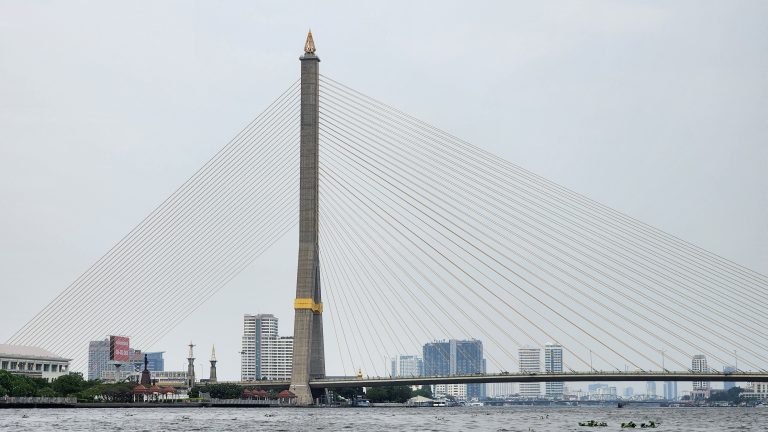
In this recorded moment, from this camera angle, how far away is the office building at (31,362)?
584 ft

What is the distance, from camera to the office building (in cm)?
17804

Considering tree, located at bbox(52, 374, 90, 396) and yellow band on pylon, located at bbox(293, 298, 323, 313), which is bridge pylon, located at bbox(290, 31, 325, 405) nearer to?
yellow band on pylon, located at bbox(293, 298, 323, 313)

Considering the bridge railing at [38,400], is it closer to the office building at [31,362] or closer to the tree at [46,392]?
the tree at [46,392]

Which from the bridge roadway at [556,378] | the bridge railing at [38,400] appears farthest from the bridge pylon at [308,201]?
the bridge railing at [38,400]

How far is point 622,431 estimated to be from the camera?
301 ft

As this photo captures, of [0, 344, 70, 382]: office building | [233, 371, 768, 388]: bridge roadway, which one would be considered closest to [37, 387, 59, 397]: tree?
[0, 344, 70, 382]: office building

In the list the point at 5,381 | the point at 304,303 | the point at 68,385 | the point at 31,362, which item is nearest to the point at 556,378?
the point at 304,303

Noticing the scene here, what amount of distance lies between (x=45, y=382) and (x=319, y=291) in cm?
4355

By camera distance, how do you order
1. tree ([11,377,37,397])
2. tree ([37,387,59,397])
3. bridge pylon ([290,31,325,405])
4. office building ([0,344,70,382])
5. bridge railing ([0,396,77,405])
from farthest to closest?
1. office building ([0,344,70,382])
2. tree ([37,387,59,397])
3. bridge pylon ([290,31,325,405])
4. tree ([11,377,37,397])
5. bridge railing ([0,396,77,405])

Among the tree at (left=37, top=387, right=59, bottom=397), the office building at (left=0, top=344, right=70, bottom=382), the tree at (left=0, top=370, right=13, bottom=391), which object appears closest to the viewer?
the tree at (left=0, top=370, right=13, bottom=391)

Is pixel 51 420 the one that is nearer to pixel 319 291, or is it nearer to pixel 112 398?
pixel 319 291

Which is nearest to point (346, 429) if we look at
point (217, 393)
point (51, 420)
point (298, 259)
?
point (51, 420)

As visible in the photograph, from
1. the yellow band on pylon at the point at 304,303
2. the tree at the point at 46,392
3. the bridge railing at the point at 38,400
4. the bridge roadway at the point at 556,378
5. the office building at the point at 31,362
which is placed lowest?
the bridge railing at the point at 38,400

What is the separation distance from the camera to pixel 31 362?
183m
